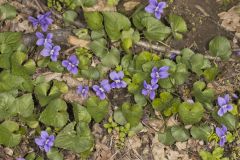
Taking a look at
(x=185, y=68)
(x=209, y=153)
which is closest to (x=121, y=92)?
(x=185, y=68)

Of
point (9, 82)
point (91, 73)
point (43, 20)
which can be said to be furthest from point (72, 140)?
point (43, 20)

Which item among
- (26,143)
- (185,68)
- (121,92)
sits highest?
(185,68)

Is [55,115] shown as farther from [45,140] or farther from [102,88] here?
[102,88]

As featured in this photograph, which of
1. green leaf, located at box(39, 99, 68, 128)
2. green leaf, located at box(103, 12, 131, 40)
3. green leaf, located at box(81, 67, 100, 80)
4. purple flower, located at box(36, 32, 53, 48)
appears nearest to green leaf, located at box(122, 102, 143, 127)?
green leaf, located at box(81, 67, 100, 80)

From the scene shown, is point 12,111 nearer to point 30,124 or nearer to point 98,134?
point 30,124

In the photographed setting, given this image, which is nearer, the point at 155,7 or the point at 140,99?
the point at 140,99

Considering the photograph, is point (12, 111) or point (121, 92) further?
point (121, 92)

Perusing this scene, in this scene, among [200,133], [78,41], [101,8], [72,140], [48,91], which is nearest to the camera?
[72,140]

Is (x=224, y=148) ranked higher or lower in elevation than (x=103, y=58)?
lower
